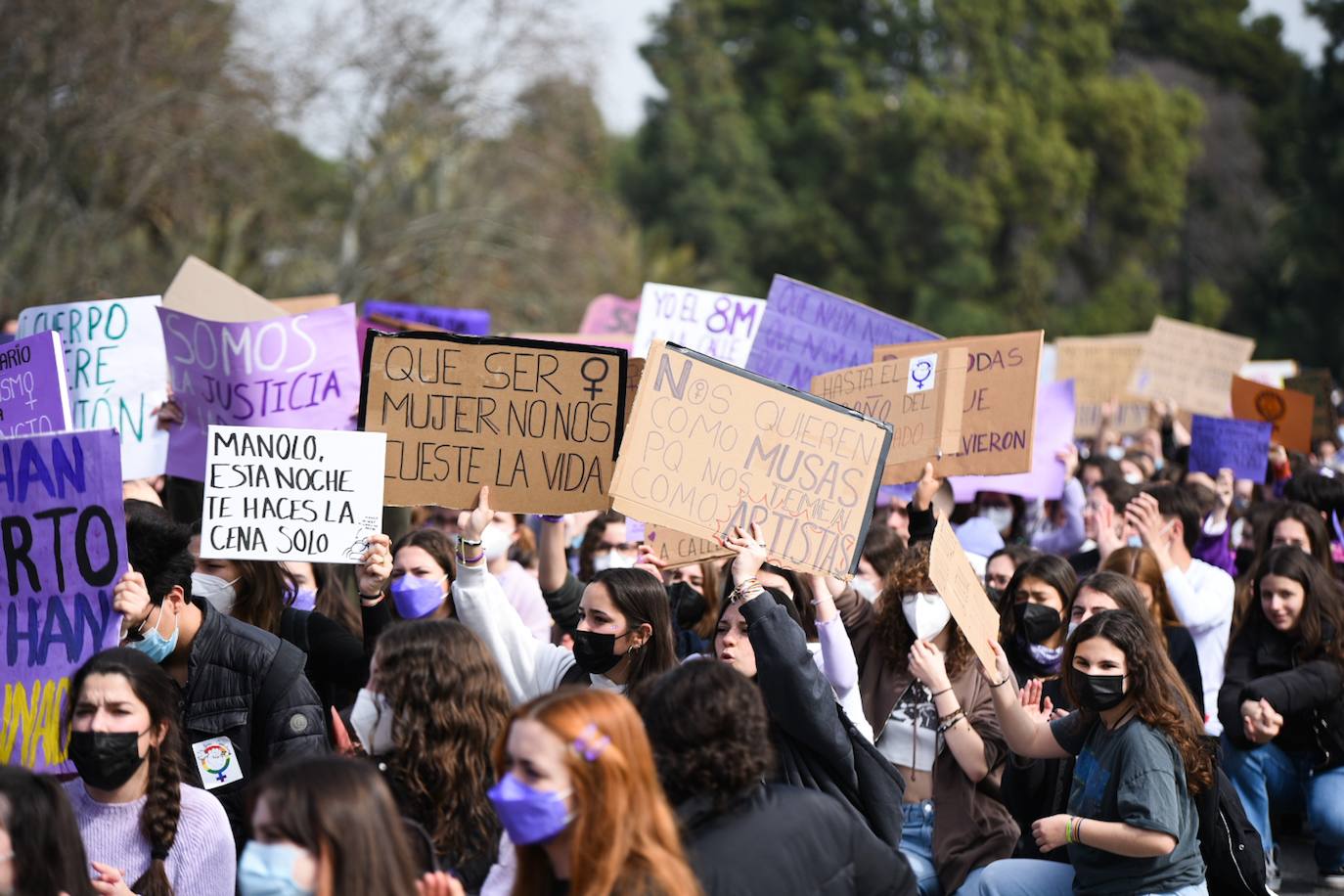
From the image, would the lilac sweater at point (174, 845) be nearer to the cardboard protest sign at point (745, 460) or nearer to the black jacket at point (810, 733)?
the black jacket at point (810, 733)

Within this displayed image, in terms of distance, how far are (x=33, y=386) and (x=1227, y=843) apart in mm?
4110

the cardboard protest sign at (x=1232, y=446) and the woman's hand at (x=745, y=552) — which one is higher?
the cardboard protest sign at (x=1232, y=446)

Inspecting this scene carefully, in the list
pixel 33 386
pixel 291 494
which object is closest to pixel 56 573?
pixel 291 494

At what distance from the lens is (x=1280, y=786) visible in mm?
6664

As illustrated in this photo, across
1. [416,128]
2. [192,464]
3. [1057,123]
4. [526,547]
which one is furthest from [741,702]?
[1057,123]

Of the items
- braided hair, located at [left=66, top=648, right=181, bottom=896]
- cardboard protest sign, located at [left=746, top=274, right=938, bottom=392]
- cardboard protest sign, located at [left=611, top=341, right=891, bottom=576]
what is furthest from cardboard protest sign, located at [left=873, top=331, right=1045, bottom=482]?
braided hair, located at [left=66, top=648, right=181, bottom=896]

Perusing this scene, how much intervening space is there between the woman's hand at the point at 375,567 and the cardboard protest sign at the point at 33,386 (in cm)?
114

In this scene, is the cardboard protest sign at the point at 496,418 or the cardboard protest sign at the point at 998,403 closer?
the cardboard protest sign at the point at 496,418

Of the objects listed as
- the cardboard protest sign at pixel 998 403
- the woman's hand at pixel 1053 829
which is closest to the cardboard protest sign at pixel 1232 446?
the cardboard protest sign at pixel 998 403

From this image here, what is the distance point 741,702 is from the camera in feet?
11.0

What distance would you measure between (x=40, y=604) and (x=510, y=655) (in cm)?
133

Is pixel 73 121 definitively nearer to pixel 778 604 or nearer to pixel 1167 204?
pixel 778 604

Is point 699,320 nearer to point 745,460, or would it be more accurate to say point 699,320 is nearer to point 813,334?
point 813,334

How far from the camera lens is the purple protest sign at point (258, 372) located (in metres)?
6.58
